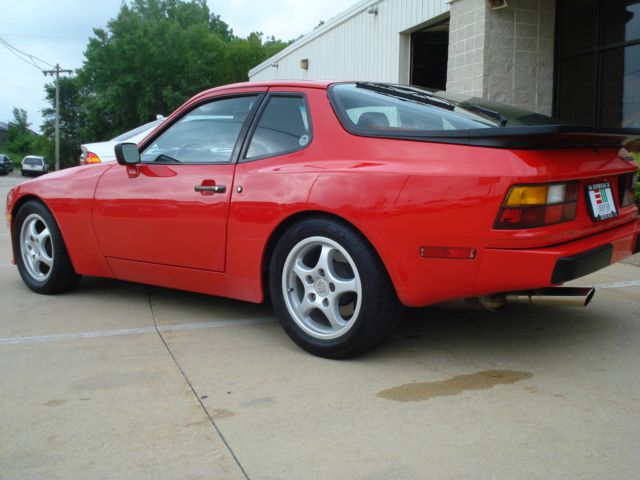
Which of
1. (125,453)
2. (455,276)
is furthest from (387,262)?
(125,453)

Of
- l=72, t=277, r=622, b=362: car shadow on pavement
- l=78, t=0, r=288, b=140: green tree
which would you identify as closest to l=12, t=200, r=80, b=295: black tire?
l=72, t=277, r=622, b=362: car shadow on pavement

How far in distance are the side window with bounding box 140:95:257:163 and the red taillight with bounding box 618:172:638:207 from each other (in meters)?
2.11

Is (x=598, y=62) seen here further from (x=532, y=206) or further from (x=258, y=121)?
(x=532, y=206)

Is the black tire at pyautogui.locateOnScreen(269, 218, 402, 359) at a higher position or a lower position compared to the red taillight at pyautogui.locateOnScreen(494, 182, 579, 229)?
lower

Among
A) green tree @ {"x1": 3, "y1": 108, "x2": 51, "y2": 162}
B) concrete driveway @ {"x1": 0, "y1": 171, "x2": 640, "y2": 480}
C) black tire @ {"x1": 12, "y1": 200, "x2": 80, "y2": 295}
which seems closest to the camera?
concrete driveway @ {"x1": 0, "y1": 171, "x2": 640, "y2": 480}

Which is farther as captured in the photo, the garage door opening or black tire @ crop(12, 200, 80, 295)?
the garage door opening

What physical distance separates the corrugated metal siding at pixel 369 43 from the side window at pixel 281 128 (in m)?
8.03

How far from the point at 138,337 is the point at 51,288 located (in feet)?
4.66

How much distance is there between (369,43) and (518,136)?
481 inches

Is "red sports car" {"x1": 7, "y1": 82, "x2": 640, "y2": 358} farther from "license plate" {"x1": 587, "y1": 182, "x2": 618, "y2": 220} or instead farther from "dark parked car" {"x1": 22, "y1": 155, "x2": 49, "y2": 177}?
"dark parked car" {"x1": 22, "y1": 155, "x2": 49, "y2": 177}

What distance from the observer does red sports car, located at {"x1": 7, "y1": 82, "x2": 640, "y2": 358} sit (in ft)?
9.65

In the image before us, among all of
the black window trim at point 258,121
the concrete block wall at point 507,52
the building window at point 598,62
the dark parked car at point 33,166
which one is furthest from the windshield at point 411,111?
the dark parked car at point 33,166

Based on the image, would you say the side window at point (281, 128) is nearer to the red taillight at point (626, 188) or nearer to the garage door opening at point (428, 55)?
the red taillight at point (626, 188)

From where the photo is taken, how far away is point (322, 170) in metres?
3.37
